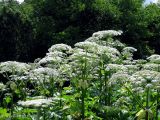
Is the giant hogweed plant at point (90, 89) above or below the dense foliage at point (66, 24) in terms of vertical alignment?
below

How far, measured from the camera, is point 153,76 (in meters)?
7.61

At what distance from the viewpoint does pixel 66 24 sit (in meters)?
46.8

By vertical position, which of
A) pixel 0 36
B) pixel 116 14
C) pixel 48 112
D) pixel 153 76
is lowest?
pixel 48 112

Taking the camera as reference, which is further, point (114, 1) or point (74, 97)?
point (114, 1)

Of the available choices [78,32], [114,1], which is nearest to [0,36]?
[78,32]

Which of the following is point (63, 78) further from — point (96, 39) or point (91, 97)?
point (96, 39)

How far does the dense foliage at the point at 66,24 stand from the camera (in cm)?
4119

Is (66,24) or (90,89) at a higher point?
(66,24)

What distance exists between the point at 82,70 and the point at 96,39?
1.81m

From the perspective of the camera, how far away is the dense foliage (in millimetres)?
41188

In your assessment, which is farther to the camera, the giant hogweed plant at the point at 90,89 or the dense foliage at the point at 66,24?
the dense foliage at the point at 66,24

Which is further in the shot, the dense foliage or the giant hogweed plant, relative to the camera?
the dense foliage

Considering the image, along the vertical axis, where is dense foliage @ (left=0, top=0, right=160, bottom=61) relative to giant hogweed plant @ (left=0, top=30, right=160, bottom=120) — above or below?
above

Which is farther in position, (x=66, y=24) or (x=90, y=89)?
(x=66, y=24)
